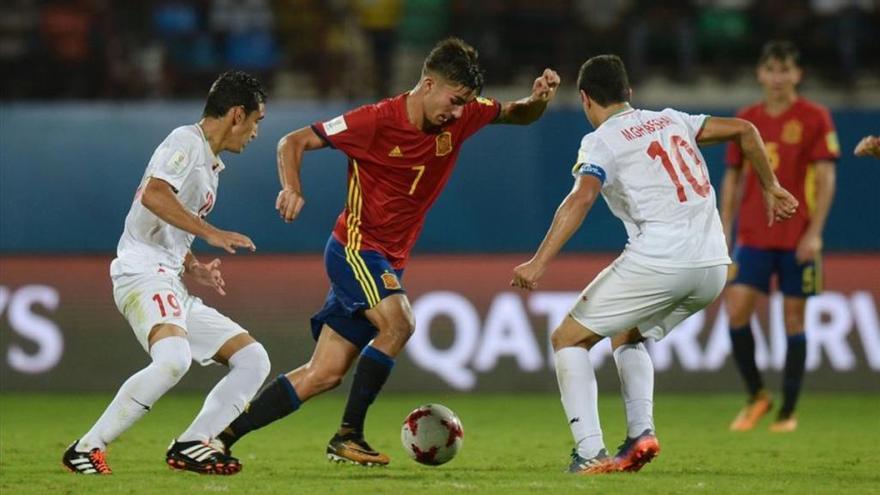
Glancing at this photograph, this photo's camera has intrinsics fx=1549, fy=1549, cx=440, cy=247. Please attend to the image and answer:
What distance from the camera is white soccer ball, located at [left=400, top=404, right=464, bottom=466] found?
A: 7934 millimetres

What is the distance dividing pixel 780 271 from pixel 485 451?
9.86 feet

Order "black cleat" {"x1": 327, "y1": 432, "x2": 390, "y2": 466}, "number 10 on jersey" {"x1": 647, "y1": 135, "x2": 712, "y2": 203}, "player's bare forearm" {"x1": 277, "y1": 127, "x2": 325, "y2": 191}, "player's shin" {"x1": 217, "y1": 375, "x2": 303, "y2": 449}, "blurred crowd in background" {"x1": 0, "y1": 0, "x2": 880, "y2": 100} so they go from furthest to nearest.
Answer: "blurred crowd in background" {"x1": 0, "y1": 0, "x2": 880, "y2": 100}, "black cleat" {"x1": 327, "y1": 432, "x2": 390, "y2": 466}, "player's shin" {"x1": 217, "y1": 375, "x2": 303, "y2": 449}, "player's bare forearm" {"x1": 277, "y1": 127, "x2": 325, "y2": 191}, "number 10 on jersey" {"x1": 647, "y1": 135, "x2": 712, "y2": 203}

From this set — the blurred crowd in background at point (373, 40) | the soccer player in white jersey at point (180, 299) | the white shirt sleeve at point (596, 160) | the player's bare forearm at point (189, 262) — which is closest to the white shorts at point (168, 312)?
the soccer player in white jersey at point (180, 299)

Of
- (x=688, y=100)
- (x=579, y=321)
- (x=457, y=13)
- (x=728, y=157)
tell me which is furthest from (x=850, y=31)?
(x=579, y=321)

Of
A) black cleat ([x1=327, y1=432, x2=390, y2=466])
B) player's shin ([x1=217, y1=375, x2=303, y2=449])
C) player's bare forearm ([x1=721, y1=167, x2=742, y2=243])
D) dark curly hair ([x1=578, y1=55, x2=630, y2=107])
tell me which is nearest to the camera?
dark curly hair ([x1=578, y1=55, x2=630, y2=107])

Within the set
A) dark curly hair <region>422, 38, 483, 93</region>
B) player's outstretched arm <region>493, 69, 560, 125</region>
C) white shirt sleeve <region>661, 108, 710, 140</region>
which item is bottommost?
white shirt sleeve <region>661, 108, 710, 140</region>

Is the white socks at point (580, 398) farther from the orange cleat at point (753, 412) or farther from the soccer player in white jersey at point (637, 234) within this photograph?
the orange cleat at point (753, 412)

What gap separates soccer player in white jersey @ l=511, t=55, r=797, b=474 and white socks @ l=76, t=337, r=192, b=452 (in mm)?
1873

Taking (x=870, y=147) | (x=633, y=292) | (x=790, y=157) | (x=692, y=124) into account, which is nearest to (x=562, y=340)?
(x=633, y=292)

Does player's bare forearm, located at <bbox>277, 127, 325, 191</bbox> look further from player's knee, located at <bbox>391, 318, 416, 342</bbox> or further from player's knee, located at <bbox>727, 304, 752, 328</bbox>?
player's knee, located at <bbox>727, 304, 752, 328</bbox>

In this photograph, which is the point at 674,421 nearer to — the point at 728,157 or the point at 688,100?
the point at 728,157

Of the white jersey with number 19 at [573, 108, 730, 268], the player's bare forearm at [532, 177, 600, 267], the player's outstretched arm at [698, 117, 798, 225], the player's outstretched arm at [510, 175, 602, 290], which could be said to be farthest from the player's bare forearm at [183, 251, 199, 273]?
the player's outstretched arm at [698, 117, 798, 225]

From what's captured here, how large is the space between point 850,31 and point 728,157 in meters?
5.02

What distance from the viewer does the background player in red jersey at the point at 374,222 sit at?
7969mm
